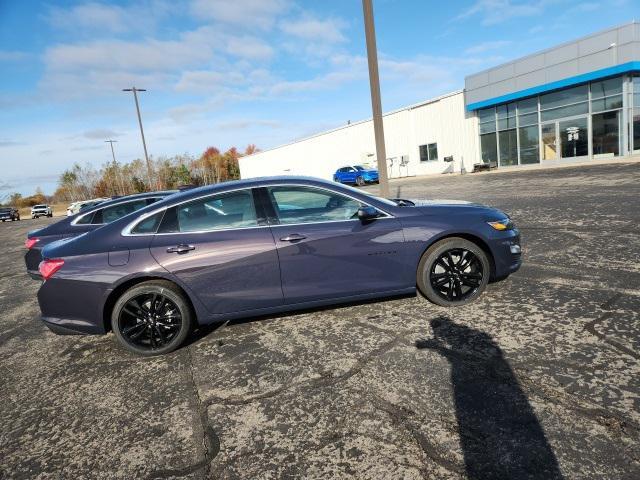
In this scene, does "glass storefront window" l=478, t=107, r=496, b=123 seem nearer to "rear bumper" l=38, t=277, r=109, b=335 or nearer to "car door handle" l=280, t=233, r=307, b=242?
"car door handle" l=280, t=233, r=307, b=242

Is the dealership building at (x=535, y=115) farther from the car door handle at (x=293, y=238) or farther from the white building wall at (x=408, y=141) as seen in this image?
the car door handle at (x=293, y=238)

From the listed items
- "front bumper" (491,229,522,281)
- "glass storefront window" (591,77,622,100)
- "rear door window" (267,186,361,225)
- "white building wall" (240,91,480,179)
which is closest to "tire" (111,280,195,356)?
"rear door window" (267,186,361,225)

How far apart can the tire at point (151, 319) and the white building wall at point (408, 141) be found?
29072 millimetres

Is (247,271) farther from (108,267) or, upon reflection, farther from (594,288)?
(594,288)

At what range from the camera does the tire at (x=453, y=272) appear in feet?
13.5

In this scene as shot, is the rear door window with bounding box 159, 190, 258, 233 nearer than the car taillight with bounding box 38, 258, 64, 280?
No

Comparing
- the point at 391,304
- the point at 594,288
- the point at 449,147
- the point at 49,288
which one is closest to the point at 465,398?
the point at 391,304

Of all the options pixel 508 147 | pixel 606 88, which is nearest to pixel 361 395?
pixel 606 88

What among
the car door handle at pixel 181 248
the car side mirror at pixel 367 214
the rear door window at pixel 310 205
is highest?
the rear door window at pixel 310 205

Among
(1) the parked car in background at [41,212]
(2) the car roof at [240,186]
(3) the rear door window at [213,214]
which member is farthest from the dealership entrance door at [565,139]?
(1) the parked car in background at [41,212]

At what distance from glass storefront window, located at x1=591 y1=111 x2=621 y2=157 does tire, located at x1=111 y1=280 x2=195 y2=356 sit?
24767mm

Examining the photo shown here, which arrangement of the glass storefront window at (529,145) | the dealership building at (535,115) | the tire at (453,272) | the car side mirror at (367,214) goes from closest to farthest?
1. the car side mirror at (367,214)
2. the tire at (453,272)
3. the dealership building at (535,115)
4. the glass storefront window at (529,145)

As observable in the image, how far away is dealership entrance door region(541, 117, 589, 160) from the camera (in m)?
22.7

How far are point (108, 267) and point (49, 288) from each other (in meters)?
0.57
